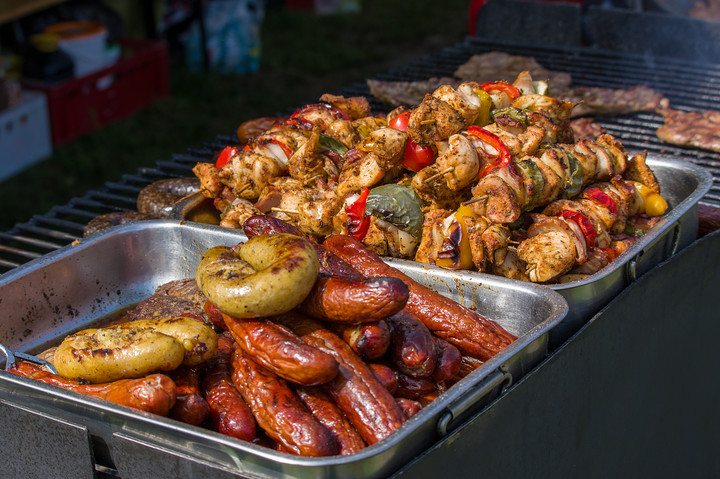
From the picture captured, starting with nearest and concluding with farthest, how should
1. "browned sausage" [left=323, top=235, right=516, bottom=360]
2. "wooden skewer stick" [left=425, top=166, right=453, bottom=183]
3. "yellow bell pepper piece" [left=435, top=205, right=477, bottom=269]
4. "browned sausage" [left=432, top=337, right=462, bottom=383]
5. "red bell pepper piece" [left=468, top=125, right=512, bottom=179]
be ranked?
"browned sausage" [left=432, top=337, right=462, bottom=383] < "browned sausage" [left=323, top=235, right=516, bottom=360] < "yellow bell pepper piece" [left=435, top=205, right=477, bottom=269] < "wooden skewer stick" [left=425, top=166, right=453, bottom=183] < "red bell pepper piece" [left=468, top=125, right=512, bottom=179]

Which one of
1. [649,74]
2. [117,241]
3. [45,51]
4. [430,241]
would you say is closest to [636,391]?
[430,241]

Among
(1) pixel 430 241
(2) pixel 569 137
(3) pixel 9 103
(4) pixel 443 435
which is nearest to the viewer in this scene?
(4) pixel 443 435

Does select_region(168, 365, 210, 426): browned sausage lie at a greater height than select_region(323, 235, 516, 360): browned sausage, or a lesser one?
lesser

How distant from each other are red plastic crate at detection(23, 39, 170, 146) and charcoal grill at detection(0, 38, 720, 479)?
14.2 feet

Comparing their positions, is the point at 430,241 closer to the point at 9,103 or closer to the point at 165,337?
the point at 165,337

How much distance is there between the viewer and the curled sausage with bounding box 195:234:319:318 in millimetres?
1919

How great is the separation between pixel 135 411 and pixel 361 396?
22.0 inches

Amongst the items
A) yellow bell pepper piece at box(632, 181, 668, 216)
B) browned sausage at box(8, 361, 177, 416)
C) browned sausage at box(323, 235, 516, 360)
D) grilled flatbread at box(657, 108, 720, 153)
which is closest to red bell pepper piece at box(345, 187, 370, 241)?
browned sausage at box(323, 235, 516, 360)

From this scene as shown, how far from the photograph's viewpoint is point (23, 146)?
7.77 meters

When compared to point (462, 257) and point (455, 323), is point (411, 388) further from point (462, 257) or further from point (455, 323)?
point (462, 257)

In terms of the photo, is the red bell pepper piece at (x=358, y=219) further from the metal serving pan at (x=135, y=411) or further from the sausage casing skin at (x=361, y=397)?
the sausage casing skin at (x=361, y=397)

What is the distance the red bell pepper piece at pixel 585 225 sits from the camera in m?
2.74

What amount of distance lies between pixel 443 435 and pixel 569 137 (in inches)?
76.9

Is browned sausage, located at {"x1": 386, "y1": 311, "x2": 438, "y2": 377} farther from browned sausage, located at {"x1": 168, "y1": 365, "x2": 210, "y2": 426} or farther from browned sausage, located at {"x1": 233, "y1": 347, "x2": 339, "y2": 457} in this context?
browned sausage, located at {"x1": 168, "y1": 365, "x2": 210, "y2": 426}
